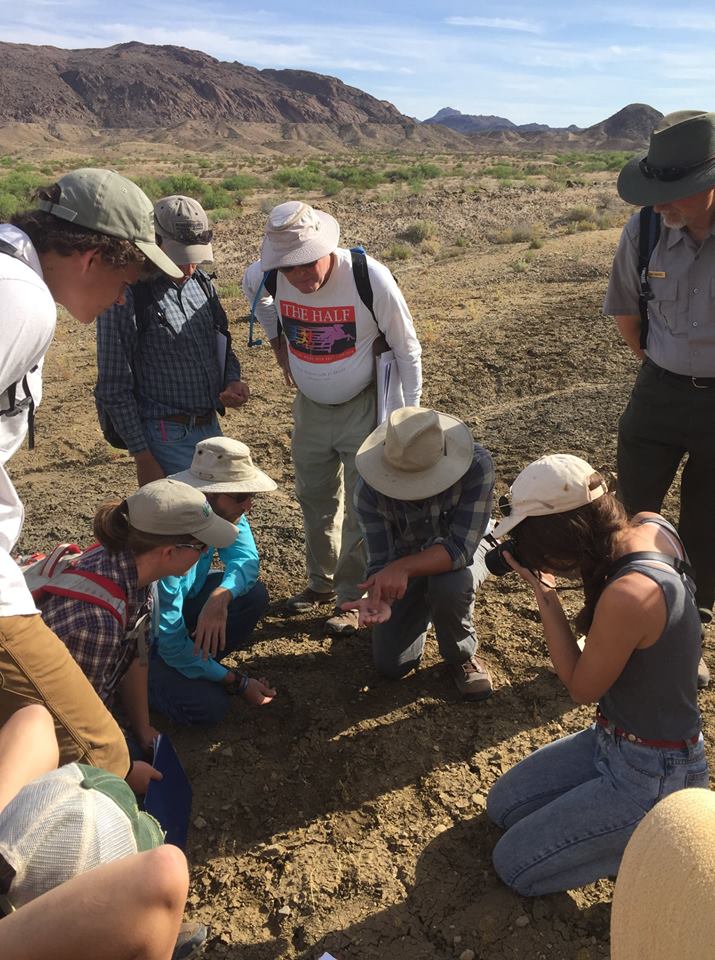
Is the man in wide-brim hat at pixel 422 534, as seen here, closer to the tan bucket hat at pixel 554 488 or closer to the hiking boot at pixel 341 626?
the hiking boot at pixel 341 626

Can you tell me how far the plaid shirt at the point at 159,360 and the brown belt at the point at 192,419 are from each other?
0.02m

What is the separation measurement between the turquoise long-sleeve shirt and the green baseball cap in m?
1.21

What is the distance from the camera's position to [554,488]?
229 cm

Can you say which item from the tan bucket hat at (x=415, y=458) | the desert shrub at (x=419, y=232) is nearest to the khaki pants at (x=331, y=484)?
the tan bucket hat at (x=415, y=458)

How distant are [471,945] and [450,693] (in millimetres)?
1169

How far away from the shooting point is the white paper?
12.4 ft

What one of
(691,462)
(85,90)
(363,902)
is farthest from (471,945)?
(85,90)

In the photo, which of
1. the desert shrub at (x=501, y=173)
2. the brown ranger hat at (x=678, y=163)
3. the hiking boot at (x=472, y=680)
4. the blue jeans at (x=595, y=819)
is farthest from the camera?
the desert shrub at (x=501, y=173)

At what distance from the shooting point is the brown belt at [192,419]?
3871 millimetres

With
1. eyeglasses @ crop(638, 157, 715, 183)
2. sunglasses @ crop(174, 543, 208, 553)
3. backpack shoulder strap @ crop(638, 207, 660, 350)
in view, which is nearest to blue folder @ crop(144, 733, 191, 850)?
sunglasses @ crop(174, 543, 208, 553)

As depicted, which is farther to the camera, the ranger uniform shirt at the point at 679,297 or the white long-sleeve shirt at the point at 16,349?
the ranger uniform shirt at the point at 679,297

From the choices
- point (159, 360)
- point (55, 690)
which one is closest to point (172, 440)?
point (159, 360)

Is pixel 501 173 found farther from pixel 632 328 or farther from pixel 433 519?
pixel 433 519

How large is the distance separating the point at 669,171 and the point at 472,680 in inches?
84.0
